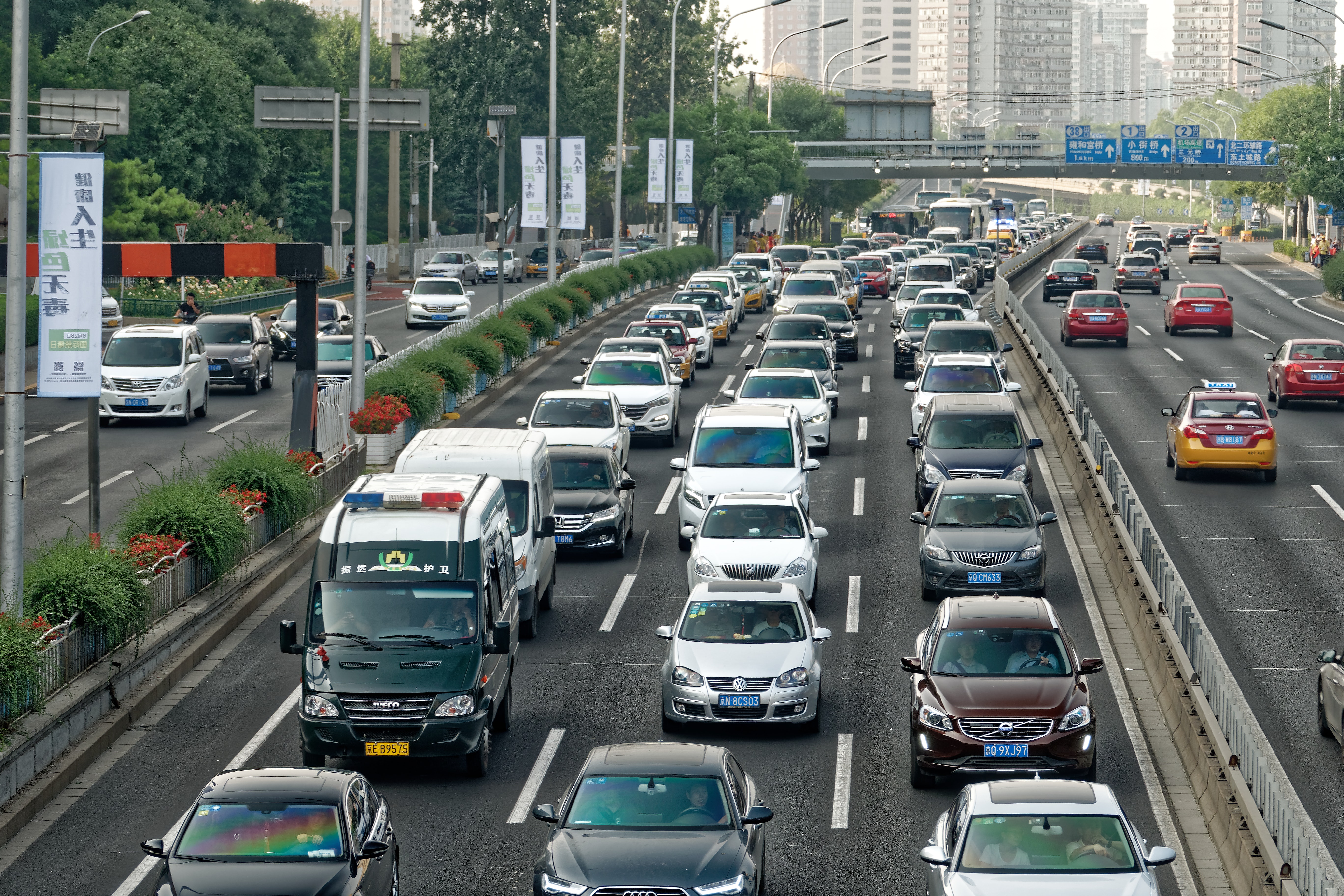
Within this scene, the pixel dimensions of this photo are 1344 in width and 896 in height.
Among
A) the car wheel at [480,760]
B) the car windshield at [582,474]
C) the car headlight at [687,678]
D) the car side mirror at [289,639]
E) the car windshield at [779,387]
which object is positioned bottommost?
the car wheel at [480,760]

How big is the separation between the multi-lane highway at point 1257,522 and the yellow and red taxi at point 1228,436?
0.43 metres

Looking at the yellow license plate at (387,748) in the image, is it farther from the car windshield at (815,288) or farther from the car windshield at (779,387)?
the car windshield at (815,288)

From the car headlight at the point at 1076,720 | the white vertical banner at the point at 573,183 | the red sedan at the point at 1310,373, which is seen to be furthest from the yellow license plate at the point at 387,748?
the white vertical banner at the point at 573,183

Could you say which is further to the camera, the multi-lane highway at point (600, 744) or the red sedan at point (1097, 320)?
the red sedan at point (1097, 320)

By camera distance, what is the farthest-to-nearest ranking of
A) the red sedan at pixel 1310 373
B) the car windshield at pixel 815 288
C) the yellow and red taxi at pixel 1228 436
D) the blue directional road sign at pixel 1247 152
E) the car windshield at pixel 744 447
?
the blue directional road sign at pixel 1247 152 < the car windshield at pixel 815 288 < the red sedan at pixel 1310 373 < the yellow and red taxi at pixel 1228 436 < the car windshield at pixel 744 447

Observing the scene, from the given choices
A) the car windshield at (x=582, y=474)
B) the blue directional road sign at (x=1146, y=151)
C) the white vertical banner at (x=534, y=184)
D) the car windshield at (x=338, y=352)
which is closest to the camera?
the car windshield at (x=582, y=474)

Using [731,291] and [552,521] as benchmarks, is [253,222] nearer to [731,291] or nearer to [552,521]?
[731,291]

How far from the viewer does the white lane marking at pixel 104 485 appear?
30.8 meters

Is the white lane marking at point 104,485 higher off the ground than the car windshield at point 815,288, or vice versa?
the car windshield at point 815,288

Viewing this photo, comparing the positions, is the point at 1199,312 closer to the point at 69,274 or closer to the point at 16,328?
the point at 69,274

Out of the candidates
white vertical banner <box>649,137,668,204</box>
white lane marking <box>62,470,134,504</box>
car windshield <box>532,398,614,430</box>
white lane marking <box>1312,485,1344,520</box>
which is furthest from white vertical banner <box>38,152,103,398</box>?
white vertical banner <box>649,137,668,204</box>

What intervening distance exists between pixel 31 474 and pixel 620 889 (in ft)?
78.6

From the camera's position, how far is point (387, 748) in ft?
56.0

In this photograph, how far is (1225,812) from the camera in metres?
15.3
